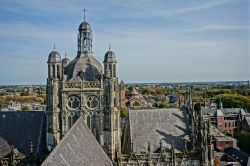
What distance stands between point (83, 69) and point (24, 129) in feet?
28.4

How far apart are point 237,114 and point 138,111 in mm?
93846

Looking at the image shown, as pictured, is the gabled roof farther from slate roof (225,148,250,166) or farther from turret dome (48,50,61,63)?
slate roof (225,148,250,166)

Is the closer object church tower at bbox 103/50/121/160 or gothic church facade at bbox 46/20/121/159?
gothic church facade at bbox 46/20/121/159

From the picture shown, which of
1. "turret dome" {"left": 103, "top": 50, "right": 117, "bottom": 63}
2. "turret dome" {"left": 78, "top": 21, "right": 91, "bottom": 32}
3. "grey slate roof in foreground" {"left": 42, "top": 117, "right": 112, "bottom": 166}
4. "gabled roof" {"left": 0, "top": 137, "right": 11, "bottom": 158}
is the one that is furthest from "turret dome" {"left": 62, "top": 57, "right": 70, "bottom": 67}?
"gabled roof" {"left": 0, "top": 137, "right": 11, "bottom": 158}

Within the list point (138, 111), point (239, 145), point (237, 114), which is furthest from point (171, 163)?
point (237, 114)

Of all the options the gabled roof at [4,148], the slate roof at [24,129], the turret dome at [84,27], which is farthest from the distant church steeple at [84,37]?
the gabled roof at [4,148]

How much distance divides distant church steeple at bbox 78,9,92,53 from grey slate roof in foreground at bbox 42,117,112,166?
9.91 m

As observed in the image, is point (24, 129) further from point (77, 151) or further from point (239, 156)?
point (239, 156)

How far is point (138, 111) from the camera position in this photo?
4200cm

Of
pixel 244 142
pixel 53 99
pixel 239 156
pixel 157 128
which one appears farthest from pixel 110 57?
pixel 244 142

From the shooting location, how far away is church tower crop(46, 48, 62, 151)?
3703cm

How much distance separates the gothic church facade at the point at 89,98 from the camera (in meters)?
38.3

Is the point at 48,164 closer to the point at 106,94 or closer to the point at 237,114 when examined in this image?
the point at 106,94

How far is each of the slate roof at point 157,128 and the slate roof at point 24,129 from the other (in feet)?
31.4
